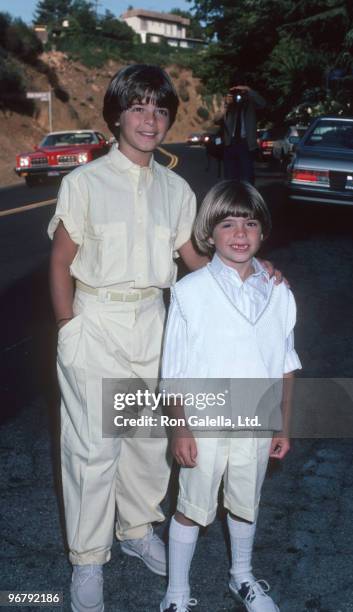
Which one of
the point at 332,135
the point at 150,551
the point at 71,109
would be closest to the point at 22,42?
the point at 71,109

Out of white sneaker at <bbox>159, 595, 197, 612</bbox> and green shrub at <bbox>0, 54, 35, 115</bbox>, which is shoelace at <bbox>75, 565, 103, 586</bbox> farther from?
green shrub at <bbox>0, 54, 35, 115</bbox>

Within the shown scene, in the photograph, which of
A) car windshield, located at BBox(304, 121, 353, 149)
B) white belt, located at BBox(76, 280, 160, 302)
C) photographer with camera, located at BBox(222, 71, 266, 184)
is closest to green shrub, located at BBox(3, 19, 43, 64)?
car windshield, located at BBox(304, 121, 353, 149)

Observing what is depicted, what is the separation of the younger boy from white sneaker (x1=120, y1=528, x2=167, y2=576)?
0.26 meters

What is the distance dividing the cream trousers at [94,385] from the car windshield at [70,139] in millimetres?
17992

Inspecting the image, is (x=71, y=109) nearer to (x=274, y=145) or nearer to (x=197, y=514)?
(x=274, y=145)

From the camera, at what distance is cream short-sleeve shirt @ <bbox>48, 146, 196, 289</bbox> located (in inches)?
97.8

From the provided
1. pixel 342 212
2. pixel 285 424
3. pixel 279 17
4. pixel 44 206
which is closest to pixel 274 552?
pixel 285 424

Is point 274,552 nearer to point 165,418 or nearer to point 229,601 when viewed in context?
point 229,601

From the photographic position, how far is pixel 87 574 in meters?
2.60

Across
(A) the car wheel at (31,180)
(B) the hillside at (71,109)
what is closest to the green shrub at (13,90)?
(B) the hillside at (71,109)

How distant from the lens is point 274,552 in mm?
2990

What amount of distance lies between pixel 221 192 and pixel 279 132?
27.3 meters

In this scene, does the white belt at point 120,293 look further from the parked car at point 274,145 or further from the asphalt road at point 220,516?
the parked car at point 274,145

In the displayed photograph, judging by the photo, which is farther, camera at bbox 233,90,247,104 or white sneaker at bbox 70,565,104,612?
camera at bbox 233,90,247,104
